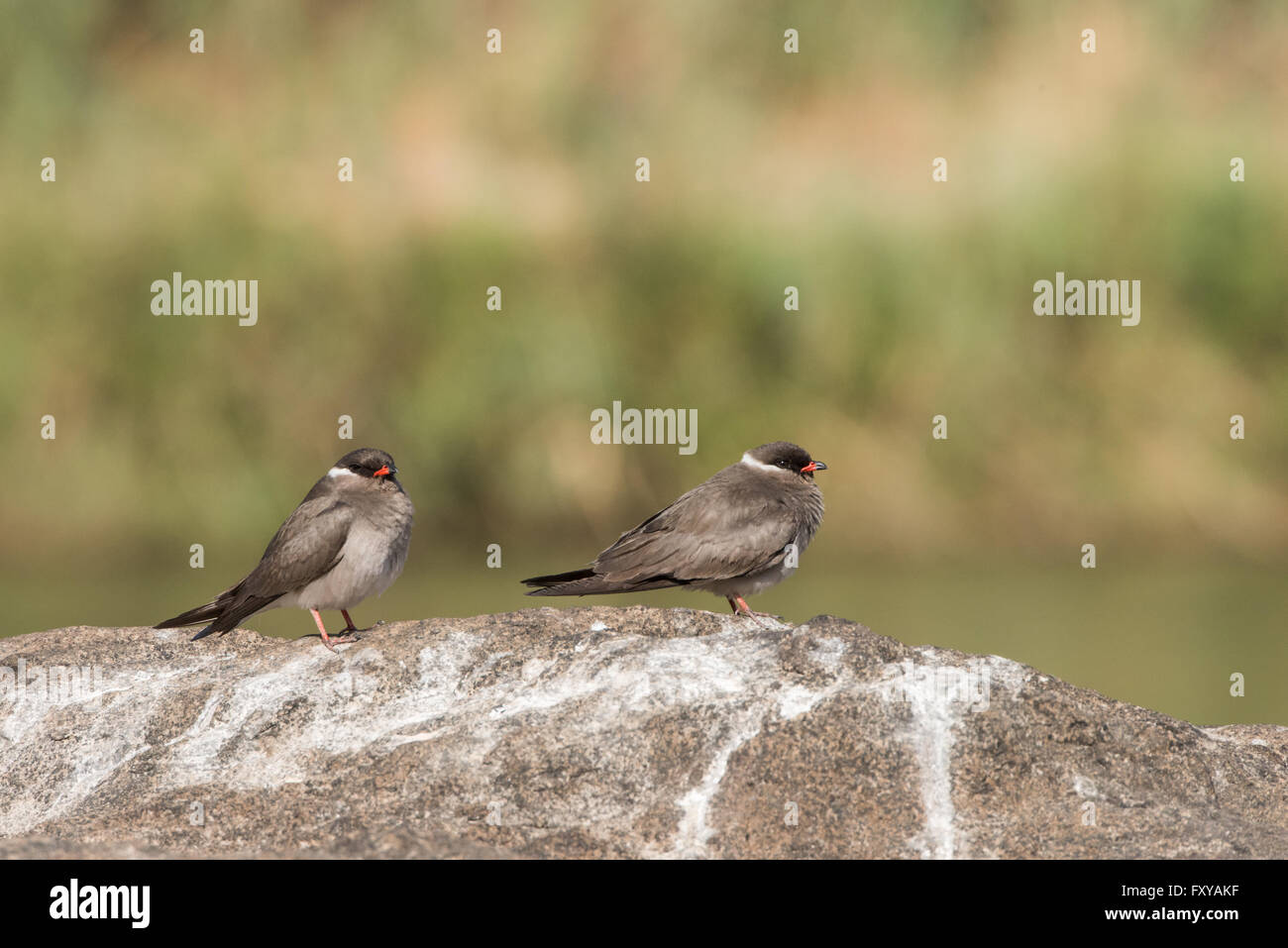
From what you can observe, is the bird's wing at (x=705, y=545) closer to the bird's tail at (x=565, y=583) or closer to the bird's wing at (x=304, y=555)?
the bird's tail at (x=565, y=583)

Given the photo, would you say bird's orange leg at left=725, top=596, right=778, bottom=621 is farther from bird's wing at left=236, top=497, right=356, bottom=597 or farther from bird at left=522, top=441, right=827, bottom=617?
bird's wing at left=236, top=497, right=356, bottom=597

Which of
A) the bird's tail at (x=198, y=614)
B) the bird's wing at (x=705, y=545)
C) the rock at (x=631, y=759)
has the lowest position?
the rock at (x=631, y=759)

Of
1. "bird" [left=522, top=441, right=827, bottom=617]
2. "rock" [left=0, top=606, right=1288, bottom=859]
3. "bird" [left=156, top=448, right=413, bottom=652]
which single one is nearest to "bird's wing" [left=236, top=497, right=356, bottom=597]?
"bird" [left=156, top=448, right=413, bottom=652]

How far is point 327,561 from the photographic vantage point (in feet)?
29.7

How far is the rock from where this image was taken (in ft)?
21.5

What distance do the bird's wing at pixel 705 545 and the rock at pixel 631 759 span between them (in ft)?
3.63

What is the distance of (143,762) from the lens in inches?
302

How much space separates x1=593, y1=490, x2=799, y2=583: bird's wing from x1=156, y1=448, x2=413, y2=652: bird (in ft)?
4.53

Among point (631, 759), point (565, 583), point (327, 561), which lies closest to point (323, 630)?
point (327, 561)

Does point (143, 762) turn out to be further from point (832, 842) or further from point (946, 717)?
point (946, 717)

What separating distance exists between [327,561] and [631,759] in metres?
2.91

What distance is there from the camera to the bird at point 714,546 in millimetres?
9461

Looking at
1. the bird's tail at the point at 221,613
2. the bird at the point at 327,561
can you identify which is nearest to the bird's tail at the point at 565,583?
the bird at the point at 327,561
